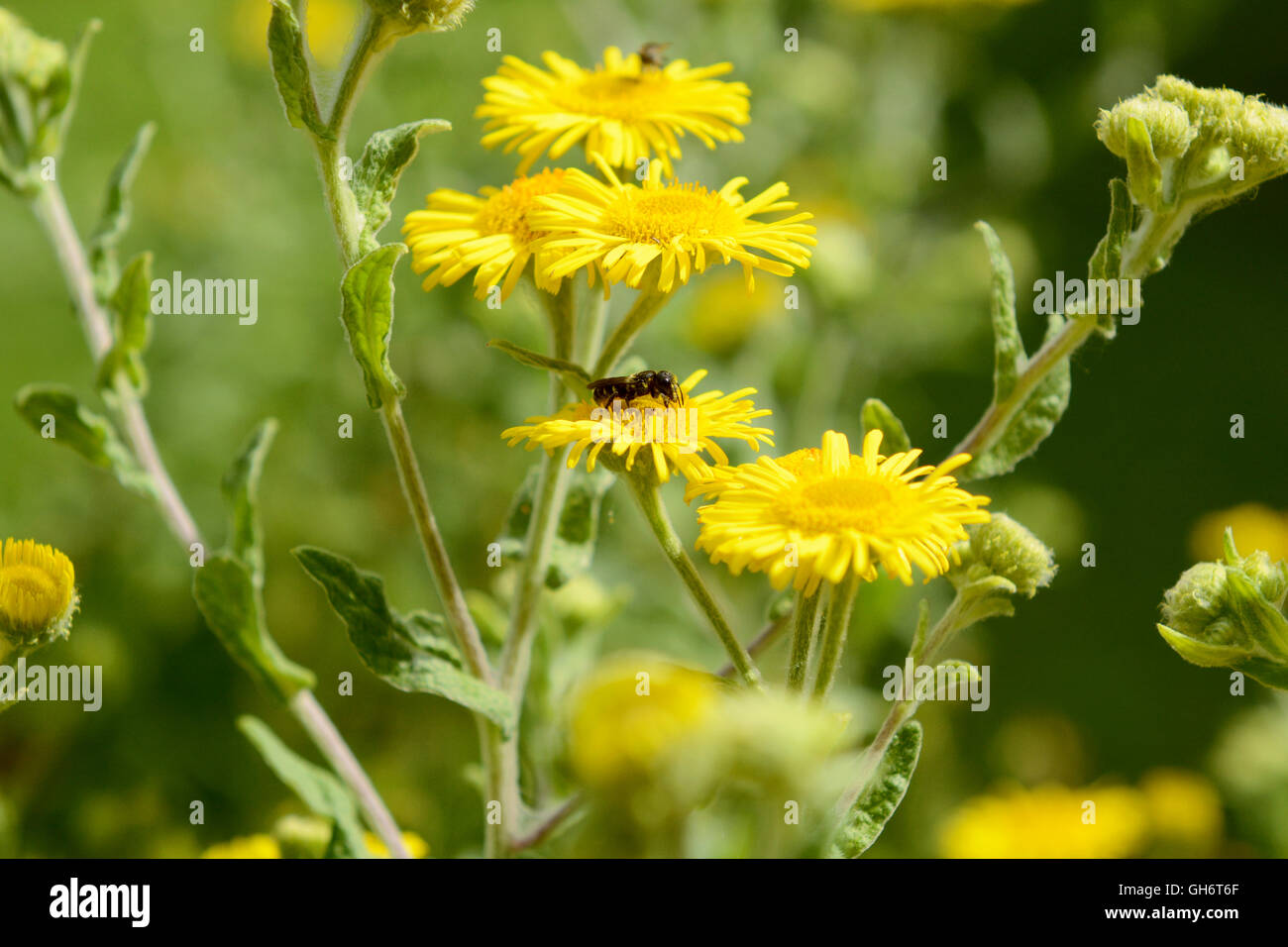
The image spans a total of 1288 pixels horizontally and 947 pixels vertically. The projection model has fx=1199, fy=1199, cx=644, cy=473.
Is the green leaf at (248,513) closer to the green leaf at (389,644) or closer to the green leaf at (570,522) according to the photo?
the green leaf at (389,644)

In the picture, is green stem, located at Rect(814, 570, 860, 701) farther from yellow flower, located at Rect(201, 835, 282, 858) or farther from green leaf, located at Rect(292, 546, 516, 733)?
yellow flower, located at Rect(201, 835, 282, 858)

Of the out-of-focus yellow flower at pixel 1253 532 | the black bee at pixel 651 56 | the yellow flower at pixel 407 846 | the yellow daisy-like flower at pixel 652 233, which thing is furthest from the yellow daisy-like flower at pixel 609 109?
the out-of-focus yellow flower at pixel 1253 532

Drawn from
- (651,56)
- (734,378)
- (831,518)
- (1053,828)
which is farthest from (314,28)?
(831,518)

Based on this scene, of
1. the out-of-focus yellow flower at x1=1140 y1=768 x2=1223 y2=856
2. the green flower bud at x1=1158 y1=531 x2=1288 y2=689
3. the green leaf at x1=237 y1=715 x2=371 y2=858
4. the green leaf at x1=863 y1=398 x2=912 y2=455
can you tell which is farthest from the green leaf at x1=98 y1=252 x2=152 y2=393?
the out-of-focus yellow flower at x1=1140 y1=768 x2=1223 y2=856
